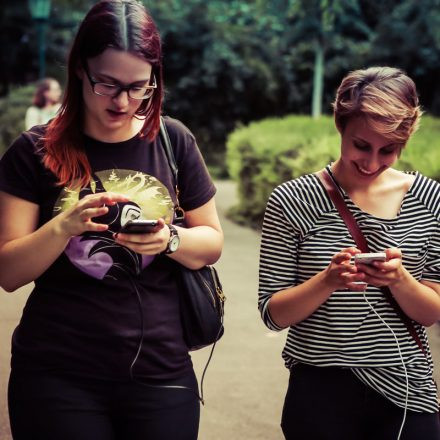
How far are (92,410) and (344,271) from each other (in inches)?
31.2

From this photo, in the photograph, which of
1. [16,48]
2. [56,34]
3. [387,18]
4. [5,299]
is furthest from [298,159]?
[16,48]

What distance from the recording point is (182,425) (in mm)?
2518

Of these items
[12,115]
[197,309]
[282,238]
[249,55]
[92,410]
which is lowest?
[12,115]

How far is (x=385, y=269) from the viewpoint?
95.6 inches

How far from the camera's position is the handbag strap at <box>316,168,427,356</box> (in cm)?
264

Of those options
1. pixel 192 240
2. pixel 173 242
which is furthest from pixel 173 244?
pixel 192 240

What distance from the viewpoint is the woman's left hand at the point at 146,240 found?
2369 millimetres

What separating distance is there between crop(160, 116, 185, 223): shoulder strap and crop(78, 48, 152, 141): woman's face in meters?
0.13

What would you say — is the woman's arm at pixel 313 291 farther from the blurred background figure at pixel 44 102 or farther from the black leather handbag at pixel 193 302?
the blurred background figure at pixel 44 102

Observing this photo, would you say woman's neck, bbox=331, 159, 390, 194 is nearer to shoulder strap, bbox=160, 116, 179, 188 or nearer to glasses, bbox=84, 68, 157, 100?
shoulder strap, bbox=160, 116, 179, 188

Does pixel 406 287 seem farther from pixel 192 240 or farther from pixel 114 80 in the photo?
pixel 114 80

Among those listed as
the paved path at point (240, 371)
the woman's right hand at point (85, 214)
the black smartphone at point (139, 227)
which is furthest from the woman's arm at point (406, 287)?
the paved path at point (240, 371)

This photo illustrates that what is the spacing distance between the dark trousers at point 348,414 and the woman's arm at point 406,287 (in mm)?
269

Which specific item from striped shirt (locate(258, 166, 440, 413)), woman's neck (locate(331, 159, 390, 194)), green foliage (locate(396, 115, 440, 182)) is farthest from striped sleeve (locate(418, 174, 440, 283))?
green foliage (locate(396, 115, 440, 182))
